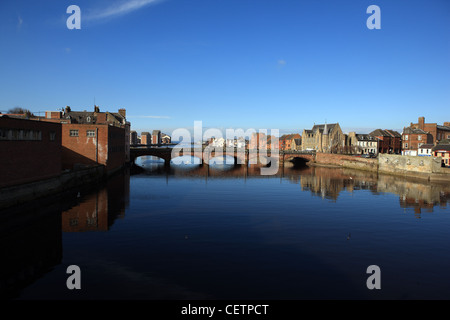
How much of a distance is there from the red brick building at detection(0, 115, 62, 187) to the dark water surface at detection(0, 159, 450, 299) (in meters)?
4.17

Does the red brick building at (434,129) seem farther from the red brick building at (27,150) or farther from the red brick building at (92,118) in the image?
the red brick building at (27,150)

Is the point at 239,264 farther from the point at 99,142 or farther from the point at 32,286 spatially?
the point at 99,142

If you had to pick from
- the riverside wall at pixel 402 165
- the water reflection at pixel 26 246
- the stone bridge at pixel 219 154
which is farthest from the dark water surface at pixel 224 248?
the stone bridge at pixel 219 154

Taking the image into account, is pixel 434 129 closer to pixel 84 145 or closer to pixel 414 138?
pixel 414 138

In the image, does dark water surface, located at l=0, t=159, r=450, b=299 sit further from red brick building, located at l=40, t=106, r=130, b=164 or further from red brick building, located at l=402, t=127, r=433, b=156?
red brick building, located at l=402, t=127, r=433, b=156

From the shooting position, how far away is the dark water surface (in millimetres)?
16000

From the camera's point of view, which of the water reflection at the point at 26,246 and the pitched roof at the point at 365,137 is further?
the pitched roof at the point at 365,137

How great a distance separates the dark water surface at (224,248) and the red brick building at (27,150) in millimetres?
4167

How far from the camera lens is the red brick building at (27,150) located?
31578 millimetres

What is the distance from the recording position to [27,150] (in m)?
35.6

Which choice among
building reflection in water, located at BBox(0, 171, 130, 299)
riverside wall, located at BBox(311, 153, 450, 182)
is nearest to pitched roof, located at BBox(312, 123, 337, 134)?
riverside wall, located at BBox(311, 153, 450, 182)

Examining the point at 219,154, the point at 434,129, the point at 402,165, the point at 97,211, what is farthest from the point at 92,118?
the point at 434,129

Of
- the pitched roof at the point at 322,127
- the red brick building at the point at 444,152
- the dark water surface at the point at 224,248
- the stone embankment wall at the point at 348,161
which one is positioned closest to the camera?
the dark water surface at the point at 224,248

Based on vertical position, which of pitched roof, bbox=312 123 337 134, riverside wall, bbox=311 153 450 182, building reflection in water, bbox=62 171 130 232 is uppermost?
pitched roof, bbox=312 123 337 134
